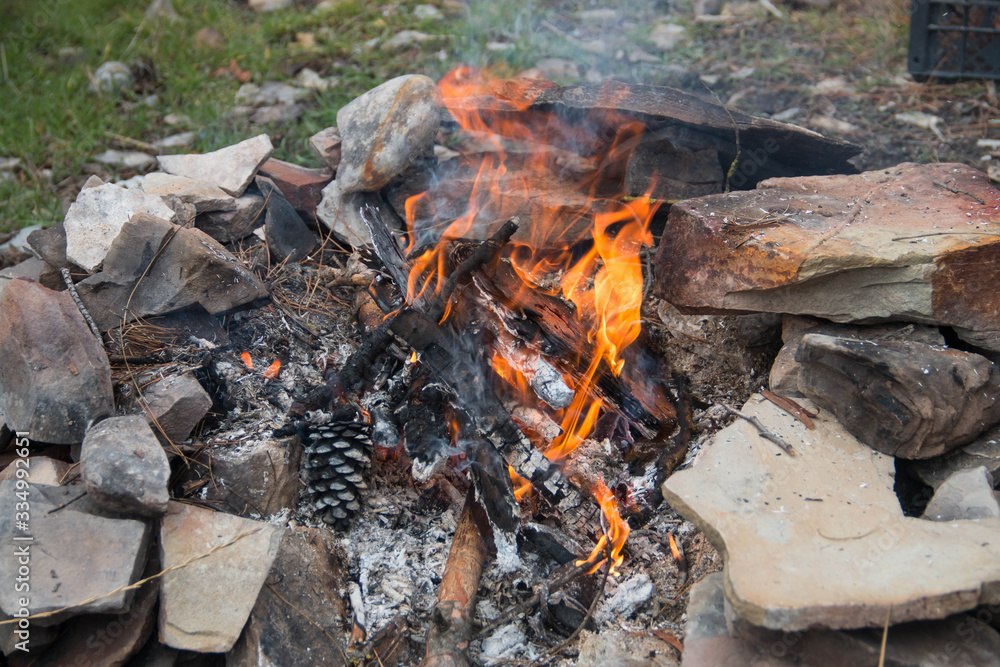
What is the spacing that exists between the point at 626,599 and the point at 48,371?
2.37m

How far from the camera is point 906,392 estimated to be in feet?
7.02

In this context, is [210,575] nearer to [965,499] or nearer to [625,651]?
[625,651]

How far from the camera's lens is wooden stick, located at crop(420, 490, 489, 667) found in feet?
7.25

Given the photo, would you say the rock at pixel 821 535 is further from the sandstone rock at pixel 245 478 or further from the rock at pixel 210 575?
the sandstone rock at pixel 245 478

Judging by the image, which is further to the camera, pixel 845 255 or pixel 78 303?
pixel 78 303

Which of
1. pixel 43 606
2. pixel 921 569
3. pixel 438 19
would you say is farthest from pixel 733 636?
pixel 438 19

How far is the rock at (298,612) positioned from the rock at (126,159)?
11.3 feet

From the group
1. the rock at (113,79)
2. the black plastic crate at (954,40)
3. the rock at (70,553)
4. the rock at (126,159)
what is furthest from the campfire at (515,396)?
the rock at (113,79)

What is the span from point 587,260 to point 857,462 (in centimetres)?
158

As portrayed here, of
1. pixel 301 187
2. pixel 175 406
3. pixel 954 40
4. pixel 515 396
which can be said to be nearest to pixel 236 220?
pixel 301 187

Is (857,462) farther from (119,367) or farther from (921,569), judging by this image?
(119,367)

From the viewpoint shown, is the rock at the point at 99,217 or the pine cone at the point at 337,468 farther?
the rock at the point at 99,217

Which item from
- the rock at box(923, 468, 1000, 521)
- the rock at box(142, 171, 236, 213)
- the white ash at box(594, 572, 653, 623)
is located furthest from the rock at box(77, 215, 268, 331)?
the rock at box(923, 468, 1000, 521)

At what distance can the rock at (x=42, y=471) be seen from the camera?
240cm
